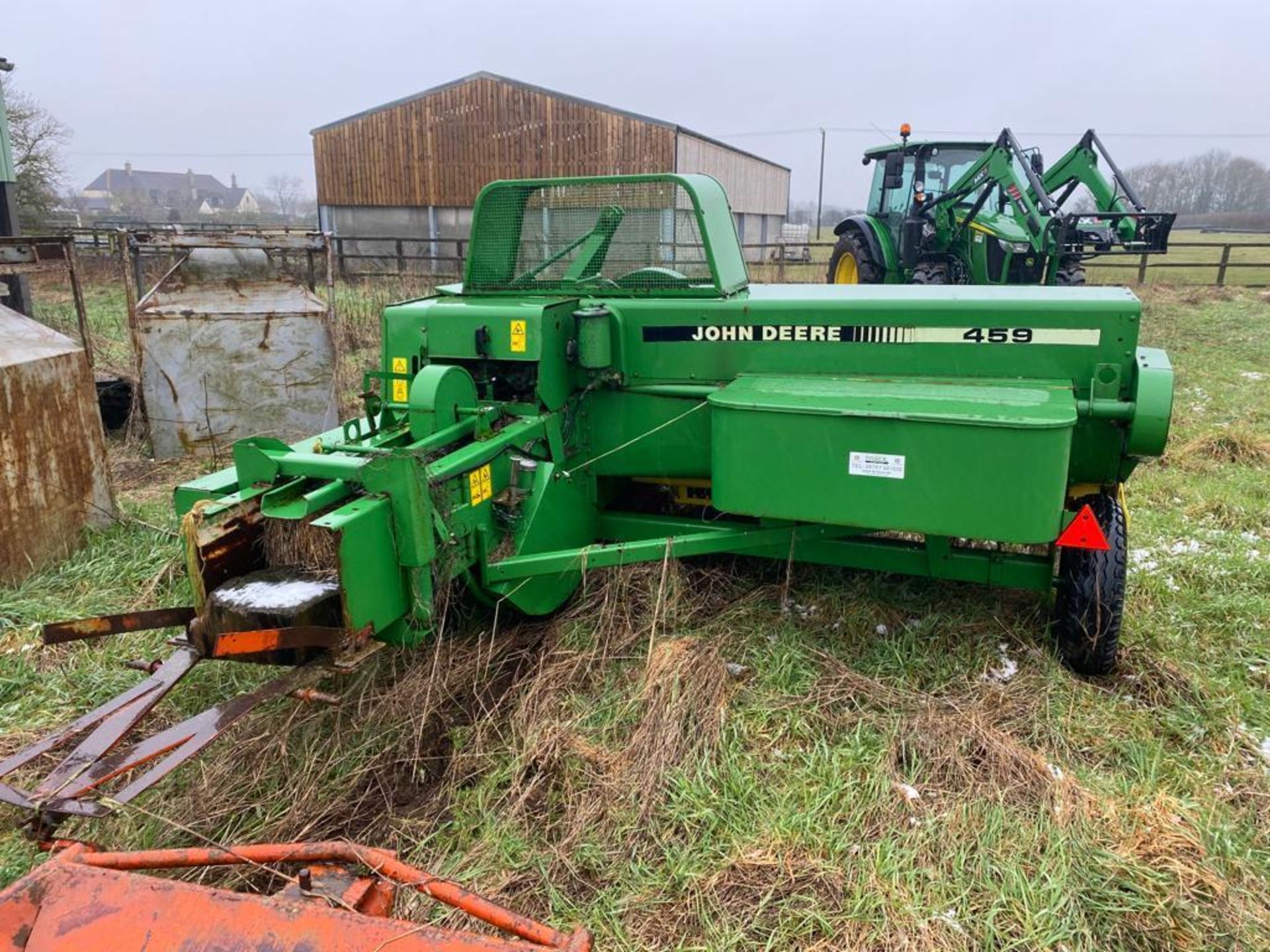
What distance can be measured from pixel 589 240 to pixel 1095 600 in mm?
2687

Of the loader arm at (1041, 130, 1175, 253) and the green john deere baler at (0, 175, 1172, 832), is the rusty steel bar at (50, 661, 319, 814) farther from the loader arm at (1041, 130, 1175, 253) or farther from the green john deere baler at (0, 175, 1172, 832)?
the loader arm at (1041, 130, 1175, 253)

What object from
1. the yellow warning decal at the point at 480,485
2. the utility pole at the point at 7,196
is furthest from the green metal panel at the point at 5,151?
the yellow warning decal at the point at 480,485

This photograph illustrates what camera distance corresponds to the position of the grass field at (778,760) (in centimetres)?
246

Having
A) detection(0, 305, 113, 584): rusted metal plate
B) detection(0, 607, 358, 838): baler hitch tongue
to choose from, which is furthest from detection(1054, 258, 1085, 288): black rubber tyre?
detection(0, 607, 358, 838): baler hitch tongue

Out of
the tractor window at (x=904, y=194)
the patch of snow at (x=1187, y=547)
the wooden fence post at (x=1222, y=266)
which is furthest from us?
the wooden fence post at (x=1222, y=266)

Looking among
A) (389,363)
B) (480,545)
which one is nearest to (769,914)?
(480,545)

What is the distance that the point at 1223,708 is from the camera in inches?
130

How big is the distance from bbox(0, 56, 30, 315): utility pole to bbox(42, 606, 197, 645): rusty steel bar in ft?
25.2

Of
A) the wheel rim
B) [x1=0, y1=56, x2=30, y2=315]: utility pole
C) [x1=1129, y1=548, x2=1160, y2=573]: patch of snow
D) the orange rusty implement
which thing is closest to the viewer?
the orange rusty implement

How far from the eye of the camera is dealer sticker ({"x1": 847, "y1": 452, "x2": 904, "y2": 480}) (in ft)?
10.4

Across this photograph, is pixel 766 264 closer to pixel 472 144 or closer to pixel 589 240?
pixel 472 144

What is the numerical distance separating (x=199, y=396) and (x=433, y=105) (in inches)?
749

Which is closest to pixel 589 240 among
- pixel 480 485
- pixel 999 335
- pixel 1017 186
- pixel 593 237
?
pixel 593 237

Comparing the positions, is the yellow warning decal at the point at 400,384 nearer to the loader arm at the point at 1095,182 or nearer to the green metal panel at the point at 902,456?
the green metal panel at the point at 902,456
